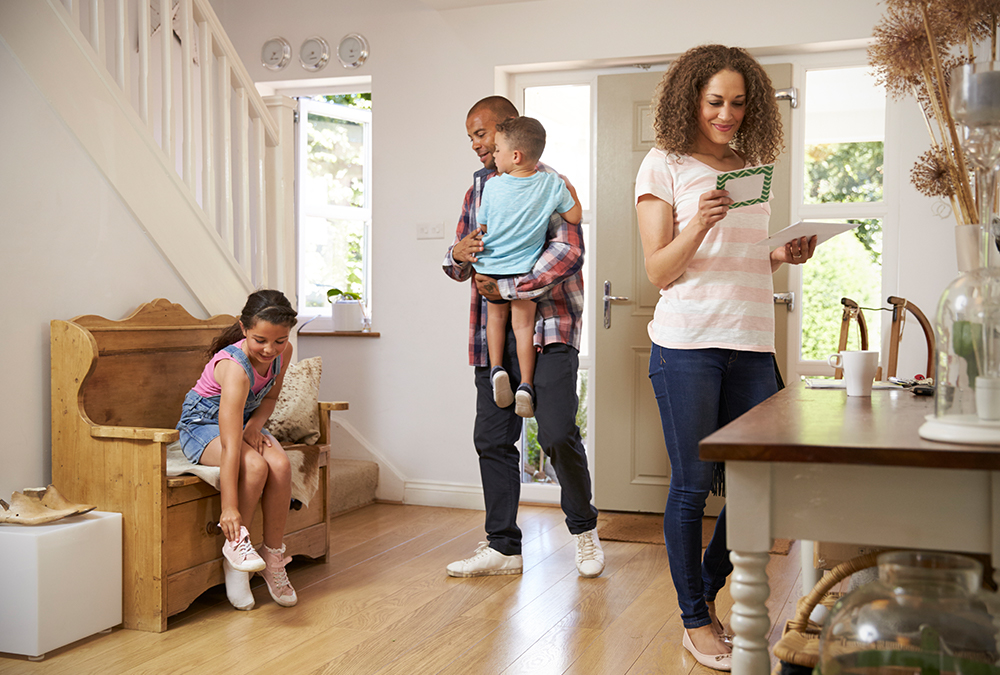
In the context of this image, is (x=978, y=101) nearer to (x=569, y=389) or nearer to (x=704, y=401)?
(x=704, y=401)

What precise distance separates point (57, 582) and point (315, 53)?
2.82m

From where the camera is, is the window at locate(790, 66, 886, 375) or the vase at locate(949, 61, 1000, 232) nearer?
the vase at locate(949, 61, 1000, 232)

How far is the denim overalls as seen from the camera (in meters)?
2.51

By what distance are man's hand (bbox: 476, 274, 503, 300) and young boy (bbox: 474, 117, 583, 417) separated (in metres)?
0.02

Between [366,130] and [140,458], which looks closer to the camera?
[140,458]

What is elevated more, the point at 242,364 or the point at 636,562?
the point at 242,364

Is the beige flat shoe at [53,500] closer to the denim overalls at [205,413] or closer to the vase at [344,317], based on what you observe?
the denim overalls at [205,413]

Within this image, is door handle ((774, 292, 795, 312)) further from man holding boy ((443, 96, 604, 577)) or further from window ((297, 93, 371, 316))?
window ((297, 93, 371, 316))

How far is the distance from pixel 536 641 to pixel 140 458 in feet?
3.77

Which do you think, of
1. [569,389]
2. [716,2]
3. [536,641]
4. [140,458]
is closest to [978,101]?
[536,641]

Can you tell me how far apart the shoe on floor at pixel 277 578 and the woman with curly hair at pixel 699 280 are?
45.7 inches

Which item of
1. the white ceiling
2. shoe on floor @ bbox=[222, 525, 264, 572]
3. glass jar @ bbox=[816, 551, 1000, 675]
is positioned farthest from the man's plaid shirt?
glass jar @ bbox=[816, 551, 1000, 675]

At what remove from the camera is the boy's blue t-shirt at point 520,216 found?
2.74 meters

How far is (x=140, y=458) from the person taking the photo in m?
2.30
